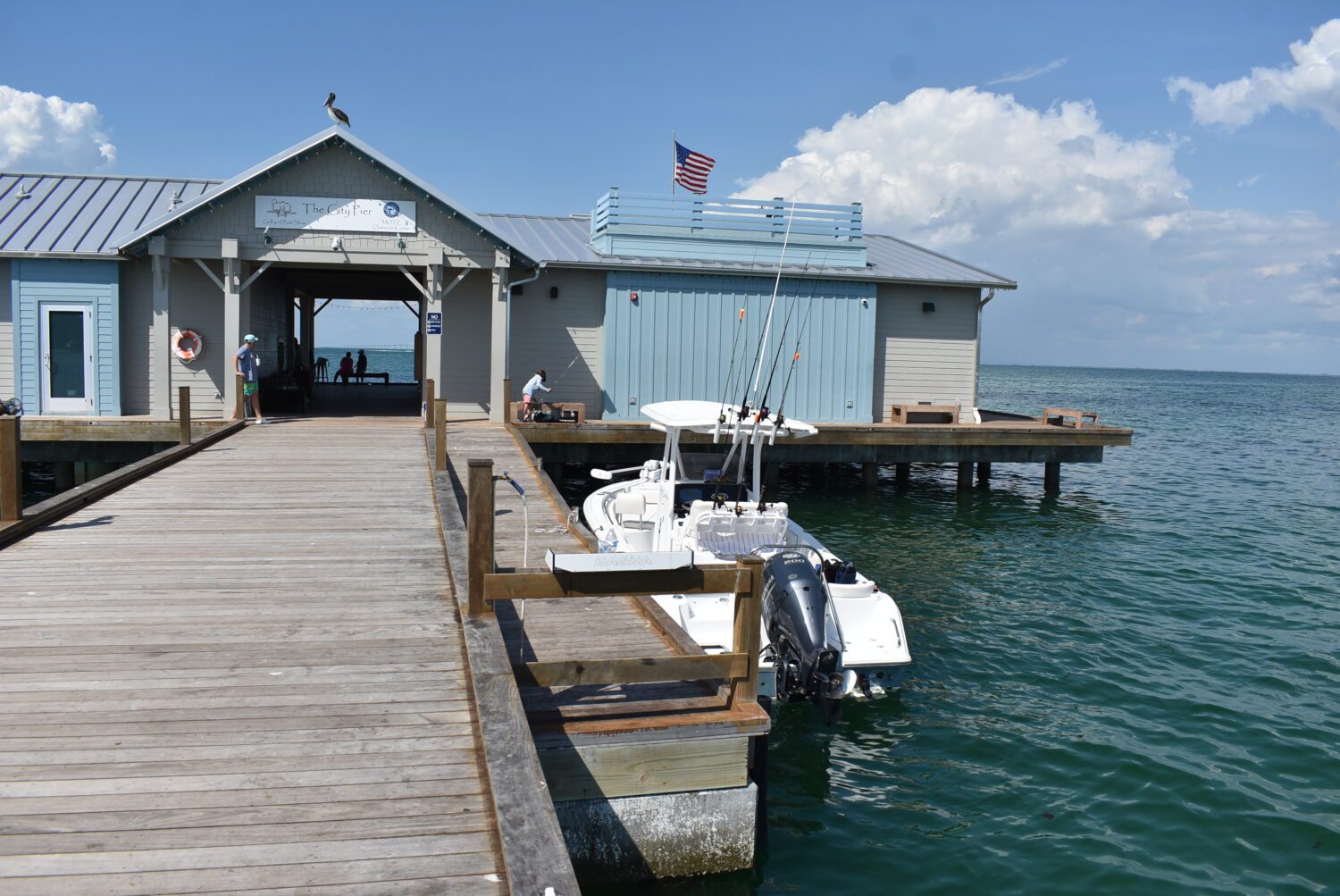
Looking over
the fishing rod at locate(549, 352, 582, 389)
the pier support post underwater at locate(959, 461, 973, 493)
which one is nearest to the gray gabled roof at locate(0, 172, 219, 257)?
the fishing rod at locate(549, 352, 582, 389)

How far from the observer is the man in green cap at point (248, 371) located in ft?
60.9

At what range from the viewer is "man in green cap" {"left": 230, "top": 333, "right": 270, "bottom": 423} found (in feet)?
60.9

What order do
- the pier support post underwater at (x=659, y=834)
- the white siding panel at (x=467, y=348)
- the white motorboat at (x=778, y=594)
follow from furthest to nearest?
1. the white siding panel at (x=467, y=348)
2. the white motorboat at (x=778, y=594)
3. the pier support post underwater at (x=659, y=834)

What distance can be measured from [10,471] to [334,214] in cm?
1068

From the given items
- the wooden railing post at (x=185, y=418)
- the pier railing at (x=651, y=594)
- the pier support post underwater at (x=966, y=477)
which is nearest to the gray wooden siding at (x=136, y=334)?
the wooden railing post at (x=185, y=418)

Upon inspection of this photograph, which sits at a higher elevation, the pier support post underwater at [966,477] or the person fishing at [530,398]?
the person fishing at [530,398]

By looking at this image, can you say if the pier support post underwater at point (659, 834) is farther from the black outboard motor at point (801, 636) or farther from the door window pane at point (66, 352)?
the door window pane at point (66, 352)

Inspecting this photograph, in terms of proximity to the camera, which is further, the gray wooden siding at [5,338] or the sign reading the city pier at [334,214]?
the gray wooden siding at [5,338]

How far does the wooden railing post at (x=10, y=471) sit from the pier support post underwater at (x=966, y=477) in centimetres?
1935

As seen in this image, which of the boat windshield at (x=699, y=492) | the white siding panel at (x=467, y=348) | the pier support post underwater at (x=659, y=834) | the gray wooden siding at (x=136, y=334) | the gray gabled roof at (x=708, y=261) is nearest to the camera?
the pier support post underwater at (x=659, y=834)

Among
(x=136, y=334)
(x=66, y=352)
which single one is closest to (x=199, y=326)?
(x=136, y=334)

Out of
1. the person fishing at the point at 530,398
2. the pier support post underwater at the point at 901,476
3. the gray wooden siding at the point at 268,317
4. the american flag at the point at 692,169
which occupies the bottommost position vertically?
the pier support post underwater at the point at 901,476

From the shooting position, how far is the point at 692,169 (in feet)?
78.7

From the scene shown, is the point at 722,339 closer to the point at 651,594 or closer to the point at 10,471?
the point at 10,471
